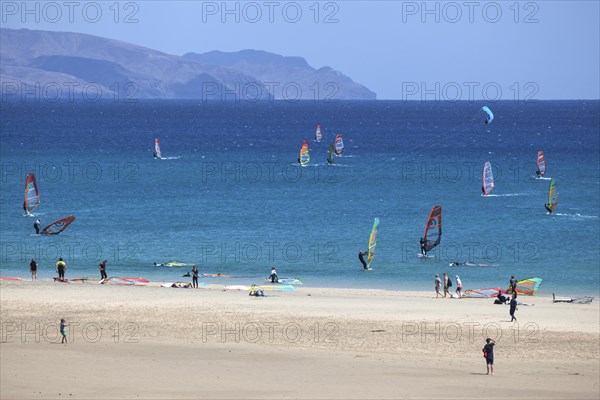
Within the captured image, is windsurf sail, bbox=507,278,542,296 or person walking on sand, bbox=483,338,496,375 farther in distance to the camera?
windsurf sail, bbox=507,278,542,296

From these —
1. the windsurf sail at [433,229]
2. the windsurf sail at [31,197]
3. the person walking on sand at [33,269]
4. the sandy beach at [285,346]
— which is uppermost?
the windsurf sail at [31,197]

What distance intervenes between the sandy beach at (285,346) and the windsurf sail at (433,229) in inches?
347

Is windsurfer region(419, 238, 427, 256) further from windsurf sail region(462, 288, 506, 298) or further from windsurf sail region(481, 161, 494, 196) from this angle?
windsurf sail region(481, 161, 494, 196)

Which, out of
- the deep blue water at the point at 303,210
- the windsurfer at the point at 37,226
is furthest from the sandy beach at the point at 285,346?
the windsurfer at the point at 37,226

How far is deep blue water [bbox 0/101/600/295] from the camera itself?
37.4 meters

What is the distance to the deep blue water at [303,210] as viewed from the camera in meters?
37.4

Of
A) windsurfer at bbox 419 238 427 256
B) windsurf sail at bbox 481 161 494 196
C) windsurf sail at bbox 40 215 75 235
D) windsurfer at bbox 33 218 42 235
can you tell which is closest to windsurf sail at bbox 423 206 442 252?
windsurfer at bbox 419 238 427 256

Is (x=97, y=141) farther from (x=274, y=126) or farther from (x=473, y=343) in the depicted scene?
(x=473, y=343)

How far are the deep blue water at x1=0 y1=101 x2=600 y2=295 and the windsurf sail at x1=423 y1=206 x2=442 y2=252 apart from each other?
69cm

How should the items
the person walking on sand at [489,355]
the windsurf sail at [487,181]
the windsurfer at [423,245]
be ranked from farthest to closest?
1. the windsurf sail at [487,181]
2. the windsurfer at [423,245]
3. the person walking on sand at [489,355]

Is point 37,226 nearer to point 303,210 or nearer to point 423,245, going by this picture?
point 303,210

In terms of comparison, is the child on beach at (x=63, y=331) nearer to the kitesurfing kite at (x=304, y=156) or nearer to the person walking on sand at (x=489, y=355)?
the person walking on sand at (x=489, y=355)

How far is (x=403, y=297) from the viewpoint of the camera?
100 ft

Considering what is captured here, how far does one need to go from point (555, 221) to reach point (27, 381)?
111 ft
